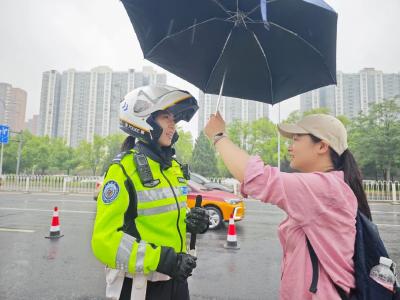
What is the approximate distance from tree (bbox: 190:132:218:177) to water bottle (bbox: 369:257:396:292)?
110 ft

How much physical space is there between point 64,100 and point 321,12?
73614mm

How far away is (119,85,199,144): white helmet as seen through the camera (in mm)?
1708

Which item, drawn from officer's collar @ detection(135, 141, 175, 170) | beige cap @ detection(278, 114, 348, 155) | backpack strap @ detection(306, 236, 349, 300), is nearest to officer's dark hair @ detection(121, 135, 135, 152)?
officer's collar @ detection(135, 141, 175, 170)

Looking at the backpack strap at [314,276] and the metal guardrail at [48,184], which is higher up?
the backpack strap at [314,276]

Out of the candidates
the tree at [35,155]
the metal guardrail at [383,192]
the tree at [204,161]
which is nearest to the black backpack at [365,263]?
the metal guardrail at [383,192]

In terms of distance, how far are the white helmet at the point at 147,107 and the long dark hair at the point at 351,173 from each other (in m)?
0.88

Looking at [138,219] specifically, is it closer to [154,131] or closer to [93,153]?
[154,131]

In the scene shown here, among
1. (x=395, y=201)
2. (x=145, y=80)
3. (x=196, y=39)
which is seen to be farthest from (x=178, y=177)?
(x=145, y=80)

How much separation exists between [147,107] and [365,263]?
4.64 ft

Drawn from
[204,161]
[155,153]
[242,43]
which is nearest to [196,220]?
[155,153]

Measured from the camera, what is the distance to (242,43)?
1975 mm

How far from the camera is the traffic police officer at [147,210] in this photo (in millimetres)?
1388

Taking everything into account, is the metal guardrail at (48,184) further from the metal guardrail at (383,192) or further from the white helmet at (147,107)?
the white helmet at (147,107)

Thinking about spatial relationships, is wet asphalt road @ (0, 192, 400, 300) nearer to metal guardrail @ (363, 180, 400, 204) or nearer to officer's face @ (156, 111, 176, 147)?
officer's face @ (156, 111, 176, 147)
